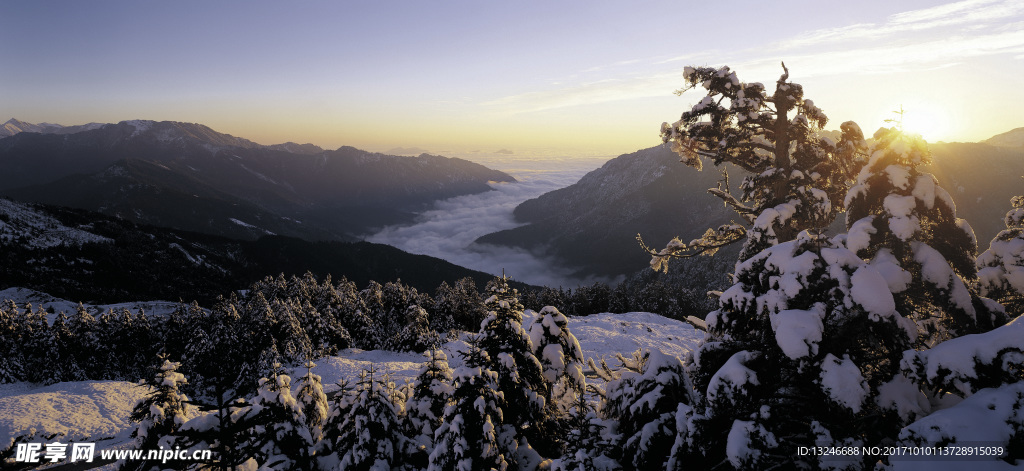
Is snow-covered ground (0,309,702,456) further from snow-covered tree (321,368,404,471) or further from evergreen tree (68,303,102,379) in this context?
evergreen tree (68,303,102,379)

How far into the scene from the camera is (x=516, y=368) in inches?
340

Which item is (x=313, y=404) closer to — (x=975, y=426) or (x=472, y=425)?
(x=472, y=425)

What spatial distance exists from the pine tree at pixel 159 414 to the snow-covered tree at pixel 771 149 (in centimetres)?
1029

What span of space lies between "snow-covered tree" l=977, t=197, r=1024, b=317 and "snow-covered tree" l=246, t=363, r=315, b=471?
11.9 meters

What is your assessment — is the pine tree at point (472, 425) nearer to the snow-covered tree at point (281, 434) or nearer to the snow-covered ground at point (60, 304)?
the snow-covered tree at point (281, 434)

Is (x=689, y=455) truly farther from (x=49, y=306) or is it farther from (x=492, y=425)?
(x=49, y=306)

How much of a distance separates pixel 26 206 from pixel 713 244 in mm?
250672

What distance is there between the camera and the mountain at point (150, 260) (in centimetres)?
12038

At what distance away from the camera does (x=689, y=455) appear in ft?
15.7

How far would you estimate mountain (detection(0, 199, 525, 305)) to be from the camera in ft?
395

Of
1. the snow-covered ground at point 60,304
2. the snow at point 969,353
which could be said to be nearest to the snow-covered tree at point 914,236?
the snow at point 969,353

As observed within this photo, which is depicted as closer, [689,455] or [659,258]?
[689,455]

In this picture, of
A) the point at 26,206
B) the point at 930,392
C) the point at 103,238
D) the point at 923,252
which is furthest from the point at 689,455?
the point at 26,206

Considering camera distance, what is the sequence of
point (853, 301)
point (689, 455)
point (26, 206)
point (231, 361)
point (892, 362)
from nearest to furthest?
point (853, 301) < point (892, 362) < point (689, 455) < point (231, 361) < point (26, 206)
